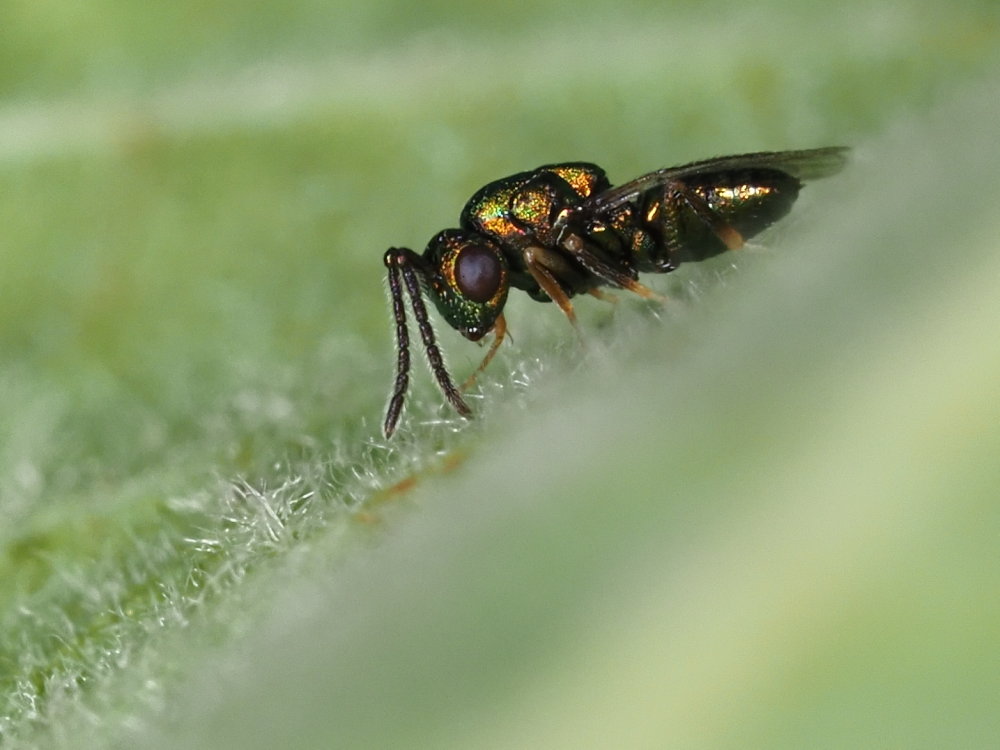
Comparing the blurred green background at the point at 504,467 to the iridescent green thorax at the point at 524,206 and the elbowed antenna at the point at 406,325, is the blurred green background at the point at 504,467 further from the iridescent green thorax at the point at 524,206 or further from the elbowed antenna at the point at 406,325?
the iridescent green thorax at the point at 524,206

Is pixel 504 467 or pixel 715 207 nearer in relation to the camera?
pixel 504 467

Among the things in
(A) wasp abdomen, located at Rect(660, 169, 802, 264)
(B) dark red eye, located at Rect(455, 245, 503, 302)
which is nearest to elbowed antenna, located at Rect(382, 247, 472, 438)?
(B) dark red eye, located at Rect(455, 245, 503, 302)

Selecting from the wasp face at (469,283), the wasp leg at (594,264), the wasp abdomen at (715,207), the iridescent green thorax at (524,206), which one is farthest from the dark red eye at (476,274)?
the wasp abdomen at (715,207)

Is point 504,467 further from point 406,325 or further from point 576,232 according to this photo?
point 576,232

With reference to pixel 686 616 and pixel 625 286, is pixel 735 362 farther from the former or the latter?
pixel 625 286

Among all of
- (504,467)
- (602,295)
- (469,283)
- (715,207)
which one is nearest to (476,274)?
(469,283)

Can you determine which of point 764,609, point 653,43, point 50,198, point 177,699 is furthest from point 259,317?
point 764,609

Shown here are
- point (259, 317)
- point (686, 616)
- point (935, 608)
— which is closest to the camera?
point (935, 608)
